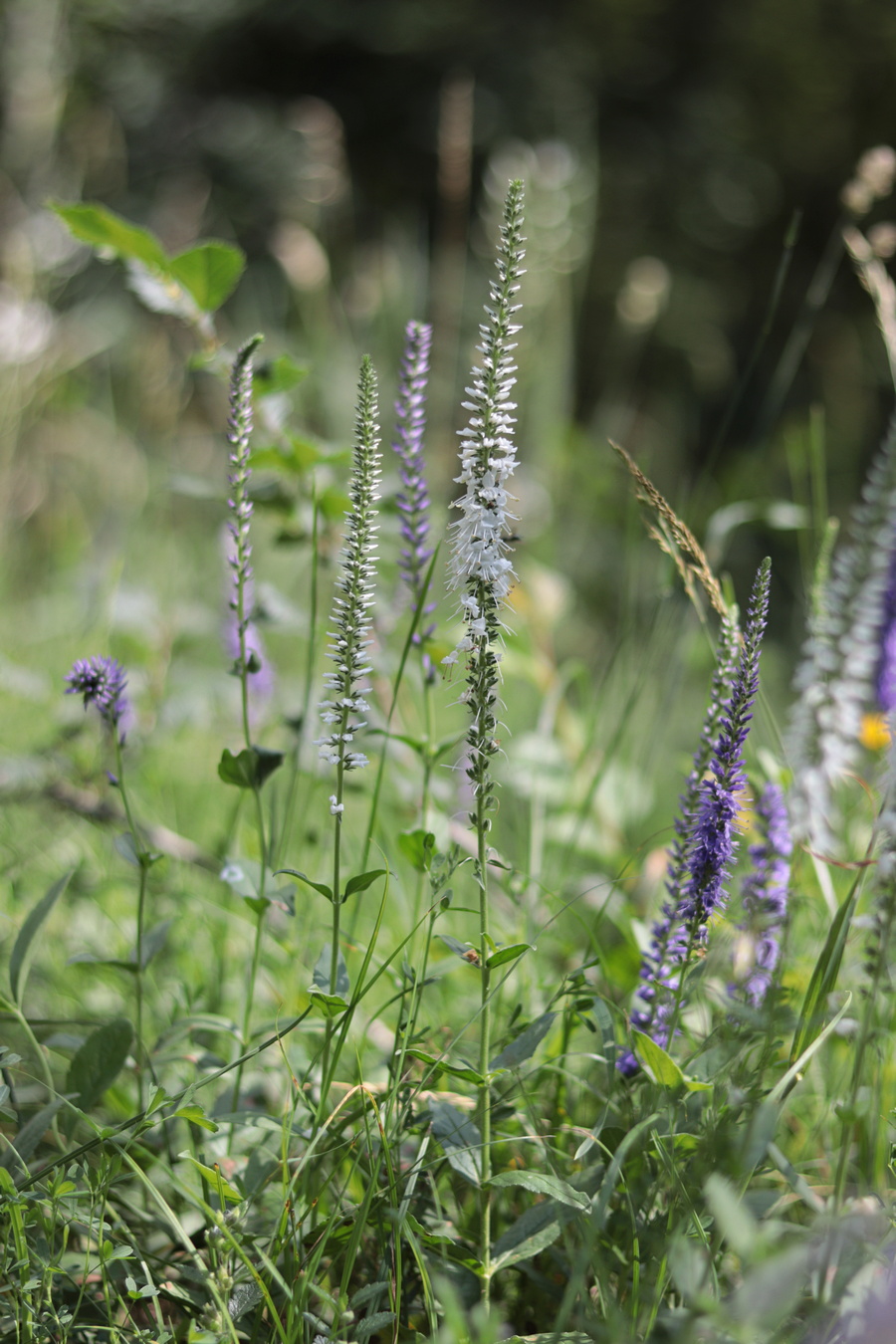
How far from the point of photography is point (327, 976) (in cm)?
91

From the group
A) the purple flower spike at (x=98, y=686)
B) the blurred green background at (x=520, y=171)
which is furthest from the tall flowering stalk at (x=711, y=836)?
the blurred green background at (x=520, y=171)

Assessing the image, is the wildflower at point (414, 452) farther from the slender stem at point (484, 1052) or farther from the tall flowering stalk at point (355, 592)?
the slender stem at point (484, 1052)

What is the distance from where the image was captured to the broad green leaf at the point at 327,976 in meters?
0.89

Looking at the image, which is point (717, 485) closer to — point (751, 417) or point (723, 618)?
point (751, 417)

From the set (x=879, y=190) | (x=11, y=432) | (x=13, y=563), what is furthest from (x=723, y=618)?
(x=13, y=563)

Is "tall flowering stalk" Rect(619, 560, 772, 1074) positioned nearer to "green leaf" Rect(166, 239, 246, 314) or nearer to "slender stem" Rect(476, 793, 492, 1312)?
"slender stem" Rect(476, 793, 492, 1312)

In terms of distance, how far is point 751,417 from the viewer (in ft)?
19.0

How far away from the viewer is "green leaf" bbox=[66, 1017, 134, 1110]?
985 mm

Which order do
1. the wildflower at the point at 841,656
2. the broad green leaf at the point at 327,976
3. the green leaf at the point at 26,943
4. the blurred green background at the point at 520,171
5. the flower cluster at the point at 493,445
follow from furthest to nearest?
the blurred green background at the point at 520,171 → the wildflower at the point at 841,656 → the green leaf at the point at 26,943 → the broad green leaf at the point at 327,976 → the flower cluster at the point at 493,445

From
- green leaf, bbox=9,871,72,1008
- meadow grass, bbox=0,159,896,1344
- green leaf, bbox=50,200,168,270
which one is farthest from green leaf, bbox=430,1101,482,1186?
green leaf, bbox=50,200,168,270

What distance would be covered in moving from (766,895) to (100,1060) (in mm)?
714

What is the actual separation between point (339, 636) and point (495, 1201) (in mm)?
624

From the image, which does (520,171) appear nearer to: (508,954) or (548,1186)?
(508,954)

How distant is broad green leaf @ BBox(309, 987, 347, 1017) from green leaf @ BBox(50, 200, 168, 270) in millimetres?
999
